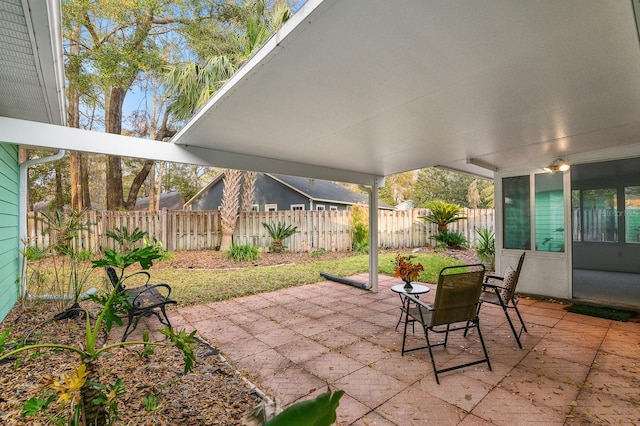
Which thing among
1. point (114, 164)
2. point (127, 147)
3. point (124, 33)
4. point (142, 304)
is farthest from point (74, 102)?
point (142, 304)

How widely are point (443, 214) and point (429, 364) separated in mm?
8958

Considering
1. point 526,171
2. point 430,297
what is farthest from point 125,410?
point 526,171

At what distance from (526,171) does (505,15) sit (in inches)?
200

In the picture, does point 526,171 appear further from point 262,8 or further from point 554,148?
point 262,8

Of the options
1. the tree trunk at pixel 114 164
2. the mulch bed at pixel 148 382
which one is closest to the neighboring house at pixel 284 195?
the tree trunk at pixel 114 164

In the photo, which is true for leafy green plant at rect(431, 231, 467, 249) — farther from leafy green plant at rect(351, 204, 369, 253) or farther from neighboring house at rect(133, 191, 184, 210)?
neighboring house at rect(133, 191, 184, 210)

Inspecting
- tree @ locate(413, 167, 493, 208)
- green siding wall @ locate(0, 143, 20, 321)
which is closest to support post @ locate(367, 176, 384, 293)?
green siding wall @ locate(0, 143, 20, 321)

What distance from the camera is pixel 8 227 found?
4.00 m

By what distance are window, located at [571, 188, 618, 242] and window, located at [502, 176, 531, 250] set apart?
2507 mm

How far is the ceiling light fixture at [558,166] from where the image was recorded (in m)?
4.80

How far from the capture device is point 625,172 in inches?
259

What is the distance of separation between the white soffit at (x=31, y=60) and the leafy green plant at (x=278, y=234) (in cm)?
773

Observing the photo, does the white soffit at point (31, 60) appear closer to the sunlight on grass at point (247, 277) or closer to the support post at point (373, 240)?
the sunlight on grass at point (247, 277)

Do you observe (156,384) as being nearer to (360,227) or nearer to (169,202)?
(360,227)
